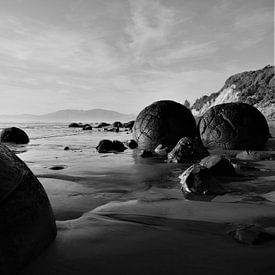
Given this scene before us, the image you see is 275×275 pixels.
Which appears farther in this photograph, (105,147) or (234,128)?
(234,128)

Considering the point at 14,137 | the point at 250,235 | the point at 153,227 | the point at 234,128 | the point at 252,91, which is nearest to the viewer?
the point at 250,235

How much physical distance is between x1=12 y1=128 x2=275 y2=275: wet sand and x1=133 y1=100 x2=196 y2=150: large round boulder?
490cm

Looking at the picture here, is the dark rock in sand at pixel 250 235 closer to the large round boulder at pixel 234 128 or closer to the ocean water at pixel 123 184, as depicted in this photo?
the ocean water at pixel 123 184

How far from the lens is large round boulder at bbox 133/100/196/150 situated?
30.5 feet

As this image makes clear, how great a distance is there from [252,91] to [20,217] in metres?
66.6

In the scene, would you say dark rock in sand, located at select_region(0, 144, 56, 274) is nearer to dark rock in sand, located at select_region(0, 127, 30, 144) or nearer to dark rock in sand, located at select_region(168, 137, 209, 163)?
dark rock in sand, located at select_region(168, 137, 209, 163)

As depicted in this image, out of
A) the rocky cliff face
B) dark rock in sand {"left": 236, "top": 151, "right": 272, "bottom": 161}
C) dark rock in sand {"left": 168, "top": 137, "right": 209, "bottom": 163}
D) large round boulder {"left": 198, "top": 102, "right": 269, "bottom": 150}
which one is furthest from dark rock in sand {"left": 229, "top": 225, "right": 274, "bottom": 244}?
the rocky cliff face

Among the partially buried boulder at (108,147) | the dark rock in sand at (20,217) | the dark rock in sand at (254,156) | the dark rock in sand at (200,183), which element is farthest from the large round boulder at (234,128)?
the dark rock in sand at (20,217)

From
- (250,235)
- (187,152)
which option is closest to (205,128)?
(187,152)

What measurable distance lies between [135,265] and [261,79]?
7539 centimetres

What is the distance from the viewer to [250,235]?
6.98 feet

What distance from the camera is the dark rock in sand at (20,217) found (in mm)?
1716

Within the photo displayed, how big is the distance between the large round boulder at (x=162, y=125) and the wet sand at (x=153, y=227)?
16.1 feet

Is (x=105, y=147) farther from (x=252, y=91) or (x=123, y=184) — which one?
(x=252, y=91)
